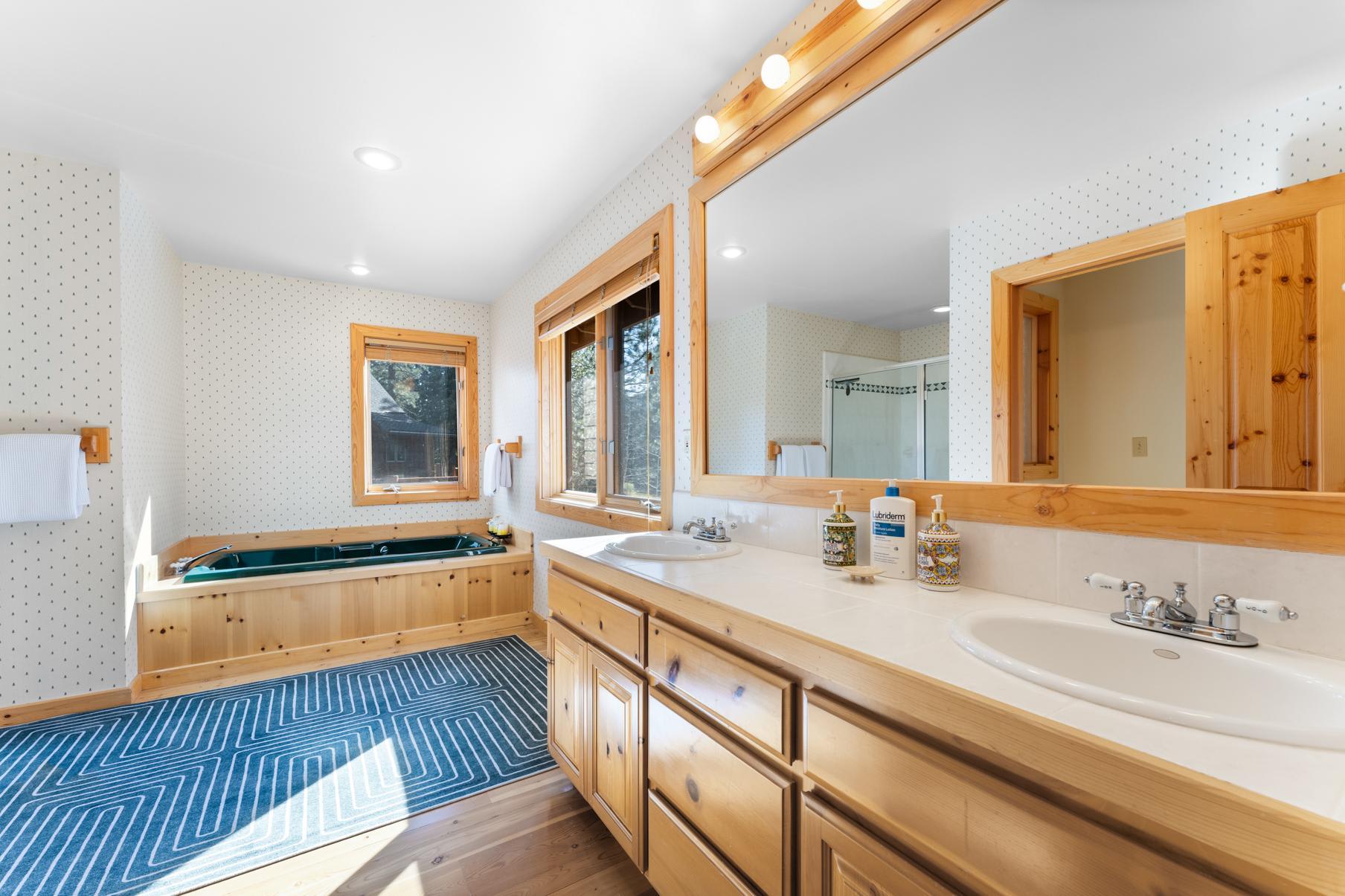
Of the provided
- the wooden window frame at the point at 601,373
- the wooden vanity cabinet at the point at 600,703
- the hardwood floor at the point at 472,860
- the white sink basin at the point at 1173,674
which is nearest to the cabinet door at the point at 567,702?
the wooden vanity cabinet at the point at 600,703

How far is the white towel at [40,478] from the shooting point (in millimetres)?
2379

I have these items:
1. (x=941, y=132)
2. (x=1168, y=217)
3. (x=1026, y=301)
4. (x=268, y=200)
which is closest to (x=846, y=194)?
(x=941, y=132)

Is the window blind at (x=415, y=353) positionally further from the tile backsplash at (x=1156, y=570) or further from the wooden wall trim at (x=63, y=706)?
the tile backsplash at (x=1156, y=570)

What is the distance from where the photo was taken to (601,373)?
10.3 feet

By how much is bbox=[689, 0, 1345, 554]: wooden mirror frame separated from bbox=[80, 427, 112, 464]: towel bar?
8.76 ft

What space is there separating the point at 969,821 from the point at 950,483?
0.75 m

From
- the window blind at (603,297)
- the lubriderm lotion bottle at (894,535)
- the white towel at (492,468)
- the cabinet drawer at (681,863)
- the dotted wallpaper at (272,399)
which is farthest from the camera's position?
the white towel at (492,468)

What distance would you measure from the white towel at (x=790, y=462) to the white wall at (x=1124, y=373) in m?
0.71

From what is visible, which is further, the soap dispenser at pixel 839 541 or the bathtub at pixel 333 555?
the bathtub at pixel 333 555

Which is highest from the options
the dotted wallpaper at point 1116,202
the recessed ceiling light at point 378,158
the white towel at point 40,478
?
the recessed ceiling light at point 378,158

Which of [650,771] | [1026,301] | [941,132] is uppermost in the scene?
[941,132]

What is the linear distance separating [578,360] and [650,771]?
7.92 feet

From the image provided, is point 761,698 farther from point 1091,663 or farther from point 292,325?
point 292,325

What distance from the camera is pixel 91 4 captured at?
65.0 inches
